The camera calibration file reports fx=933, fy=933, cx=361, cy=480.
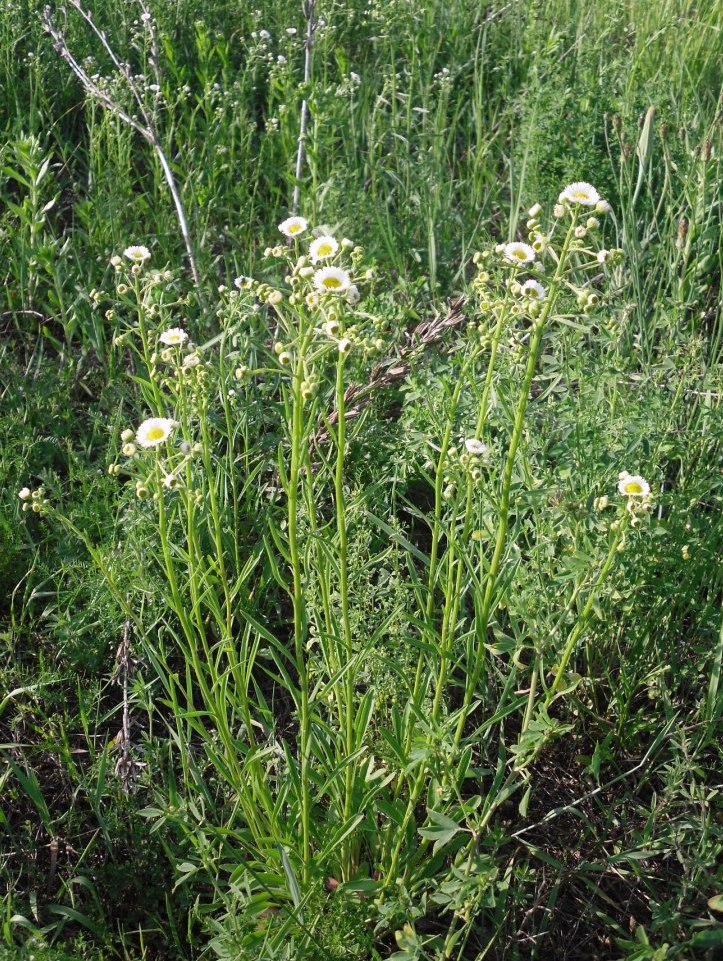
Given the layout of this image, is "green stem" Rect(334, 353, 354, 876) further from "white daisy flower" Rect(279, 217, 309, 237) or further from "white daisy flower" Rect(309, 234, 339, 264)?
"white daisy flower" Rect(279, 217, 309, 237)

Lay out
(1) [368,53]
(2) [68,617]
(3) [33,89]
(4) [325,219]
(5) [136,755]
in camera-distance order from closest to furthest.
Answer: (5) [136,755], (2) [68,617], (4) [325,219], (3) [33,89], (1) [368,53]

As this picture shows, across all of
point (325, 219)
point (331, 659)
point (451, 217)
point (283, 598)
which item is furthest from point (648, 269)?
point (331, 659)

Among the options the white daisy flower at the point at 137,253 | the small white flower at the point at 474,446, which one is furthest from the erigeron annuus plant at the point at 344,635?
the white daisy flower at the point at 137,253

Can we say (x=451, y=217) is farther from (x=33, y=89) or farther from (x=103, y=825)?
(x=103, y=825)

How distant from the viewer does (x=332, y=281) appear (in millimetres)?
1374

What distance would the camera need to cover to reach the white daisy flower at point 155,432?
1.45 meters

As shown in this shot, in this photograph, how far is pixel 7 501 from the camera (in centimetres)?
240

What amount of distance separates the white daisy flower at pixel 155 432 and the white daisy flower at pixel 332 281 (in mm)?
316

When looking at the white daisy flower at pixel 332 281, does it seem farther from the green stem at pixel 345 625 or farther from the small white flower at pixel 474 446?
the small white flower at pixel 474 446

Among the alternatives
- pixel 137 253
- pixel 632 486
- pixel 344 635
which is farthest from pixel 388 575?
pixel 137 253

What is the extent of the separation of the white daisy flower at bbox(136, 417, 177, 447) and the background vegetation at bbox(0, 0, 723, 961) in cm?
15

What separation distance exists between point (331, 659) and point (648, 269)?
6.81ft

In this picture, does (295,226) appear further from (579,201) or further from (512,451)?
(512,451)

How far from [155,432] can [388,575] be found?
71 centimetres
